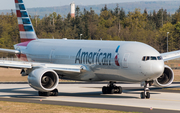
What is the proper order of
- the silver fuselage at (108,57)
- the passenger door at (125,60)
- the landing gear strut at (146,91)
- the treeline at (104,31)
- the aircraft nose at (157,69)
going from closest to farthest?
the aircraft nose at (157,69) → the silver fuselage at (108,57) → the passenger door at (125,60) → the landing gear strut at (146,91) → the treeline at (104,31)

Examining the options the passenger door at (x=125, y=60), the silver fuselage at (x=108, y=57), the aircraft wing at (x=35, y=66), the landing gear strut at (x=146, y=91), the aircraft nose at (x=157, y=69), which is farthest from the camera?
the aircraft wing at (x=35, y=66)

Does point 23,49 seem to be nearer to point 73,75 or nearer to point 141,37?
point 73,75

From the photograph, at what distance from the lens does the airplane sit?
27.2 m

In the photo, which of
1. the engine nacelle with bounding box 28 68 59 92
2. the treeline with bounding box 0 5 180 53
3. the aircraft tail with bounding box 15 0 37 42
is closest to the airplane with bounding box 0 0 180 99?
the engine nacelle with bounding box 28 68 59 92

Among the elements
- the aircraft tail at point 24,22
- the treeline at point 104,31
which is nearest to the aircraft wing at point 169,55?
the aircraft tail at point 24,22

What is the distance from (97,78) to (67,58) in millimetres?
4152

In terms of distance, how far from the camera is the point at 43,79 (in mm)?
29188

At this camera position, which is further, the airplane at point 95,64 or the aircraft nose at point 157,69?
the airplane at point 95,64

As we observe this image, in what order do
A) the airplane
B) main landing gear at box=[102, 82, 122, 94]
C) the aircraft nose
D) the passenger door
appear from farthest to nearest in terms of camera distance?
main landing gear at box=[102, 82, 122, 94] < the passenger door < the airplane < the aircraft nose

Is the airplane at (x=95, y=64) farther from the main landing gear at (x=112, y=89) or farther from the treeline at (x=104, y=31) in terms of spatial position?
the treeline at (x=104, y=31)

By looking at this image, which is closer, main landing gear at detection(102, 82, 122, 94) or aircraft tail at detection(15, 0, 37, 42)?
main landing gear at detection(102, 82, 122, 94)

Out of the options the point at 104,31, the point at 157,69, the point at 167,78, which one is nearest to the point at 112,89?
the point at 167,78

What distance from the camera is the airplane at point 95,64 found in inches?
1073

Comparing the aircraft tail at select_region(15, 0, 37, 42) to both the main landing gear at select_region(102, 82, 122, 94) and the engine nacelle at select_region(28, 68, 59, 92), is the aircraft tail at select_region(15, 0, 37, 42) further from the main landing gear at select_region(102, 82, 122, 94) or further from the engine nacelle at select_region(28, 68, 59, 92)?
the main landing gear at select_region(102, 82, 122, 94)
